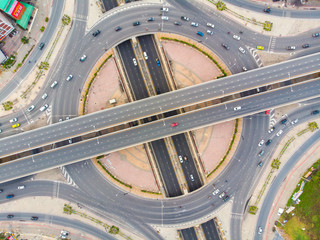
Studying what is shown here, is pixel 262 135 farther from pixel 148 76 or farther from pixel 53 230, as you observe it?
pixel 53 230

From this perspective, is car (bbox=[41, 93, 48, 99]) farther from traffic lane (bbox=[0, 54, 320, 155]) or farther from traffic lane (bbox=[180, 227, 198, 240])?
traffic lane (bbox=[180, 227, 198, 240])

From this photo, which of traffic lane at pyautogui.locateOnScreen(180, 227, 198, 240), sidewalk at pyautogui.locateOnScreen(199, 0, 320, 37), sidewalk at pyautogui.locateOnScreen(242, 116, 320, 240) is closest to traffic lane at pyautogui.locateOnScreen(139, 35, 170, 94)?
sidewalk at pyautogui.locateOnScreen(199, 0, 320, 37)

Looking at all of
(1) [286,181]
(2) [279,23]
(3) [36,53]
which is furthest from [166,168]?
(2) [279,23]

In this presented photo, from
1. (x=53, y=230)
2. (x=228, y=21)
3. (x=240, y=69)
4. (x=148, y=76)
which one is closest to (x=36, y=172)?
(x=53, y=230)

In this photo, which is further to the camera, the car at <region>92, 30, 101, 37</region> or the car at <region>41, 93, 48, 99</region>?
the car at <region>41, 93, 48, 99</region>

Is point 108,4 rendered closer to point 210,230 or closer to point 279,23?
point 279,23
